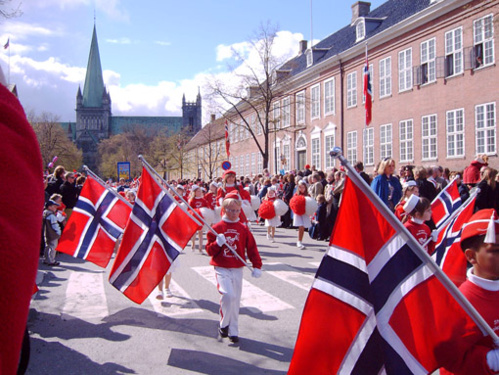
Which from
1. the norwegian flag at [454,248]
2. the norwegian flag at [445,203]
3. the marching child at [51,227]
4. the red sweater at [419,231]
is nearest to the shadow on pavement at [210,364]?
the norwegian flag at [454,248]

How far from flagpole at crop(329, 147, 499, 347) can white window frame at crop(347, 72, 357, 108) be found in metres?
28.4

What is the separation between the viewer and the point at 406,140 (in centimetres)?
2522

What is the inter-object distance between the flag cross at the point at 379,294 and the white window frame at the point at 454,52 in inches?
853

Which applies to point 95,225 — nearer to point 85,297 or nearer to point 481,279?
point 85,297

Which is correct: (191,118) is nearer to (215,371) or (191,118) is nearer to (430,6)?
(430,6)

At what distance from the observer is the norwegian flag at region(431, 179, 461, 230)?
7520 mm

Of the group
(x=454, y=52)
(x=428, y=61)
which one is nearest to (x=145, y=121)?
(x=428, y=61)

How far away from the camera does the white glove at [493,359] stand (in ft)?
7.19

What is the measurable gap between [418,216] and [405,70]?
71.0ft

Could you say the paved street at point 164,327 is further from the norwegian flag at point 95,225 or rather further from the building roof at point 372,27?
the building roof at point 372,27

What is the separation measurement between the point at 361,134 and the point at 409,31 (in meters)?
6.76

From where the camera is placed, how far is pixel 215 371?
15.8ft

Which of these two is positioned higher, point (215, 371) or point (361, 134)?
point (361, 134)

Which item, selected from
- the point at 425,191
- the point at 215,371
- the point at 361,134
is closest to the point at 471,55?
the point at 361,134
